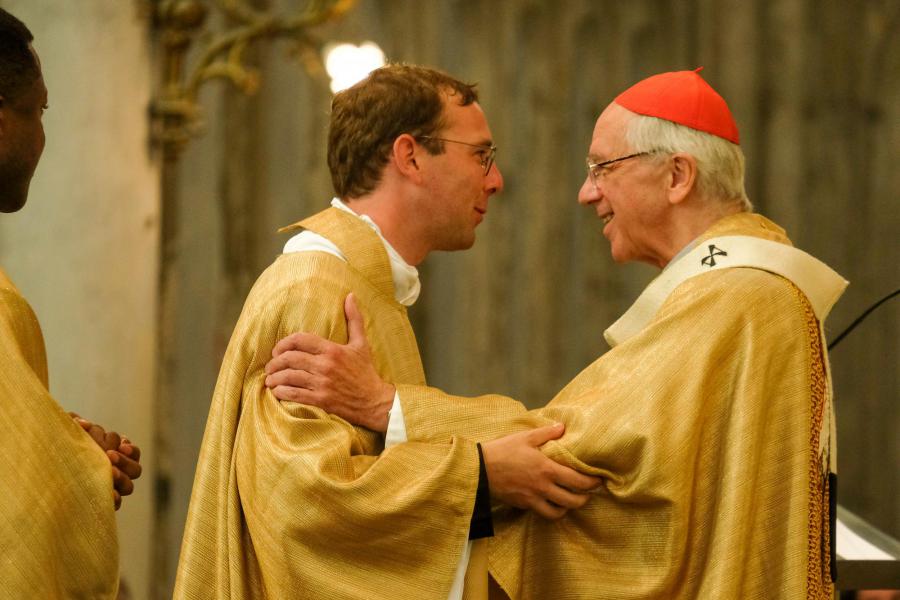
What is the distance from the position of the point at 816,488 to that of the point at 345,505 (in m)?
0.95

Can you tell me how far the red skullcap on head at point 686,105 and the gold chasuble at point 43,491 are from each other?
4.66 feet

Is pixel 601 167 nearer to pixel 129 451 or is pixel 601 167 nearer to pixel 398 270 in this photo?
pixel 398 270

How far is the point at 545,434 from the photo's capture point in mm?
2658

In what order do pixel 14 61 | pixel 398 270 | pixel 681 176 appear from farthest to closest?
pixel 398 270, pixel 681 176, pixel 14 61

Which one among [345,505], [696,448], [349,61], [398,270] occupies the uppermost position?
[349,61]

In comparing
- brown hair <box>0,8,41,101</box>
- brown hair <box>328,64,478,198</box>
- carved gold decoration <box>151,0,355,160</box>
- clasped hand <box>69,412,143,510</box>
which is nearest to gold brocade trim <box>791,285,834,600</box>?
brown hair <box>328,64,478,198</box>

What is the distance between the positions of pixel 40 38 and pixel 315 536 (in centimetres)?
306

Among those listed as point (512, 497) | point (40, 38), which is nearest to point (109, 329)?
point (40, 38)

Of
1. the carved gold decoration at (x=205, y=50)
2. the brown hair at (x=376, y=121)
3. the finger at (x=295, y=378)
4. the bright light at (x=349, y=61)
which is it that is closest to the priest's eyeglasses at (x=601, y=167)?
the brown hair at (x=376, y=121)

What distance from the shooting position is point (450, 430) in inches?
106

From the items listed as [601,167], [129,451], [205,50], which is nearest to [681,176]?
[601,167]

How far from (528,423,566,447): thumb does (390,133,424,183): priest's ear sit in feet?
2.30

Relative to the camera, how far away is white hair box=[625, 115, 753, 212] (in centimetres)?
286

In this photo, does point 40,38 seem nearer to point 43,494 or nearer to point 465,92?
point 465,92
